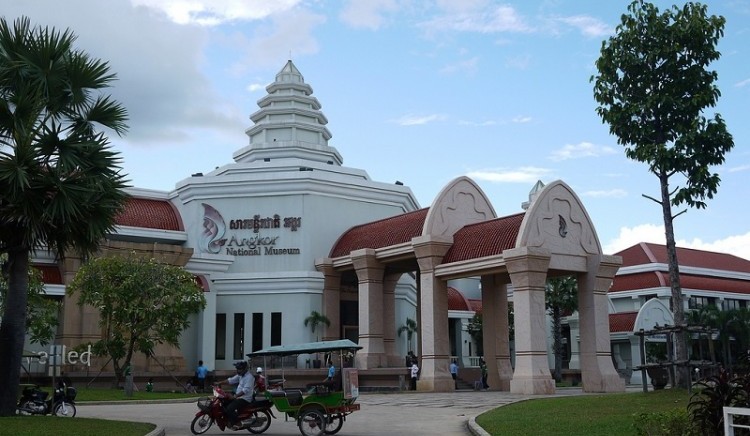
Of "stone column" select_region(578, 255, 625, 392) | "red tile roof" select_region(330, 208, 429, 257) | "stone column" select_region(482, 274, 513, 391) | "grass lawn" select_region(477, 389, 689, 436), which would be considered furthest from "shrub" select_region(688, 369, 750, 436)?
"red tile roof" select_region(330, 208, 429, 257)

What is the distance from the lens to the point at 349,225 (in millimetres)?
44812

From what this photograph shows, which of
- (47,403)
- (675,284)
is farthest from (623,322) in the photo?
(47,403)

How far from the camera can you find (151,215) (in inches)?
1748

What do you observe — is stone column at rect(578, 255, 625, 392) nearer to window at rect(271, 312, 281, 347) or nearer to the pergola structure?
the pergola structure

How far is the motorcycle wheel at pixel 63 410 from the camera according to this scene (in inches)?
797

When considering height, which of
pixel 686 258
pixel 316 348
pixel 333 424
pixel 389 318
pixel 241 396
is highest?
pixel 686 258

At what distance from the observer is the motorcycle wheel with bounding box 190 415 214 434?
57.9 feet

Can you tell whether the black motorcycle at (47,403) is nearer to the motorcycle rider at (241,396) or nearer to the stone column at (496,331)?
the motorcycle rider at (241,396)

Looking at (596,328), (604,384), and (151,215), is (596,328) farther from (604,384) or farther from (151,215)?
(151,215)

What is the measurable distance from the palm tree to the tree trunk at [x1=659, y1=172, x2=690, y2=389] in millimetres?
16626

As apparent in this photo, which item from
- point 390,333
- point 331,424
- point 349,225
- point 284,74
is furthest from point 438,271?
point 284,74

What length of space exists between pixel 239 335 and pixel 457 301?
55.8 feet

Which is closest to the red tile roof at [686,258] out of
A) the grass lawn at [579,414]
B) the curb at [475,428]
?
the grass lawn at [579,414]

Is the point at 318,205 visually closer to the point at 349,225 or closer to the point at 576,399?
the point at 349,225
